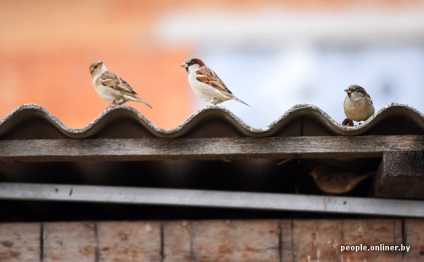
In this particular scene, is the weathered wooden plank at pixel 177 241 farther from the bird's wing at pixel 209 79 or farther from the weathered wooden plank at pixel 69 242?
the bird's wing at pixel 209 79

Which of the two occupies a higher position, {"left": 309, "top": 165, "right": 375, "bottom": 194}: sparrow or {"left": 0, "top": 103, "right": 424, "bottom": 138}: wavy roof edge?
{"left": 0, "top": 103, "right": 424, "bottom": 138}: wavy roof edge

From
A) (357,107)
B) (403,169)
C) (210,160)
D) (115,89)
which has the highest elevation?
(115,89)

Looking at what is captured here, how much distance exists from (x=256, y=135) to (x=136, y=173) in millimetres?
940

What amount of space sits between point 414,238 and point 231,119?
3.75 feet

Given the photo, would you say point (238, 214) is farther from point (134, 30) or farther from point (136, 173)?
point (134, 30)

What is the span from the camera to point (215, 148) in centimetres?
653

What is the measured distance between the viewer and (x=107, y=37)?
13570mm

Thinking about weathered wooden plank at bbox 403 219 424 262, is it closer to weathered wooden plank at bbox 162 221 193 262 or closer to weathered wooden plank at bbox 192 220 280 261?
weathered wooden plank at bbox 192 220 280 261

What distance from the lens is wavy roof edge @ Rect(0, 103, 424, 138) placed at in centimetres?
646

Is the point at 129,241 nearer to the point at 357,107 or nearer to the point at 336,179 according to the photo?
the point at 336,179

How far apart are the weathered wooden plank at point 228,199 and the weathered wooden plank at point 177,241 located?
133mm

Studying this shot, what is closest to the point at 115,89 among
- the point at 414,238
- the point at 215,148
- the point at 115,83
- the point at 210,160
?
the point at 115,83

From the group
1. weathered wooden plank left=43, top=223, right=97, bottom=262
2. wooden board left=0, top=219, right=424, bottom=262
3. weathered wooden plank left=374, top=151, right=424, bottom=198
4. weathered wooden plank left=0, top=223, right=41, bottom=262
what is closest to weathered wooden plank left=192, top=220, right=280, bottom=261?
wooden board left=0, top=219, right=424, bottom=262

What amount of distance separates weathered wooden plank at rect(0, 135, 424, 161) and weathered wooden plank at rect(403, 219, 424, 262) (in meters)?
0.45
